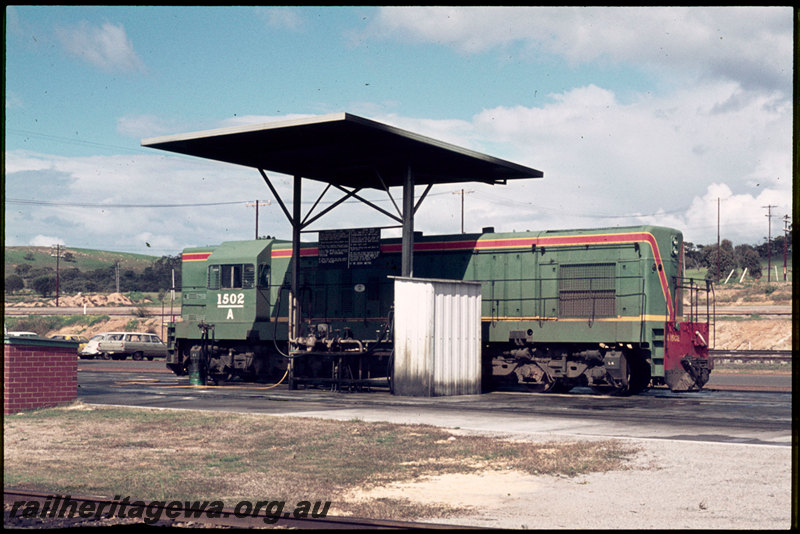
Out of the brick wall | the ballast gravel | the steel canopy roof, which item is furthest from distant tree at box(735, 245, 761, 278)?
the ballast gravel

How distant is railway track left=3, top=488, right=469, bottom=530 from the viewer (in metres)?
7.14

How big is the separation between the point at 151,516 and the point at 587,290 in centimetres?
1591

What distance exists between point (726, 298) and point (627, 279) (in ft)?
181

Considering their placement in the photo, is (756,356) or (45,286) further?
(45,286)

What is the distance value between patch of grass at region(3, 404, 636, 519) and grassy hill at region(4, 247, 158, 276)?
449 feet

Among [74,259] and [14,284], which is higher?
[74,259]

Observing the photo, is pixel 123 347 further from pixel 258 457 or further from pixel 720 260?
pixel 720 260

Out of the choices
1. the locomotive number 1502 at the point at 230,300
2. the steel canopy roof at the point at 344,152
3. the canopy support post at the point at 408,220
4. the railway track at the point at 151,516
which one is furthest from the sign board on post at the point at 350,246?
the railway track at the point at 151,516

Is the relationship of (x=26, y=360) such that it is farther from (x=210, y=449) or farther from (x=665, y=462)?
(x=665, y=462)

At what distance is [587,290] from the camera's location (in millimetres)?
21656

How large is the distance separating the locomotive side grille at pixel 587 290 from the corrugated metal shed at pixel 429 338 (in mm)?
2661

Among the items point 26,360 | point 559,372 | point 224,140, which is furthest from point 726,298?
point 26,360

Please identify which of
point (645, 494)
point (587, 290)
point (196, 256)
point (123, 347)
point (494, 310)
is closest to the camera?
point (645, 494)

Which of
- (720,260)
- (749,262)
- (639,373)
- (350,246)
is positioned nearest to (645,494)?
(639,373)
